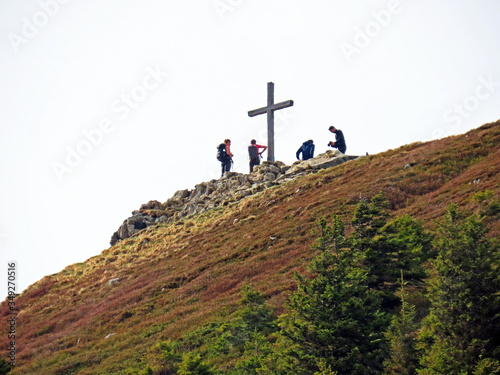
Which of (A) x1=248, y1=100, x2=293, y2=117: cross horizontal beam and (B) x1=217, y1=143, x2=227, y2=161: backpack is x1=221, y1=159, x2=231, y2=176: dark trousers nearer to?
(B) x1=217, y1=143, x2=227, y2=161: backpack

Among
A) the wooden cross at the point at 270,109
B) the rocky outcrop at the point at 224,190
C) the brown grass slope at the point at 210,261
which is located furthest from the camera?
the wooden cross at the point at 270,109

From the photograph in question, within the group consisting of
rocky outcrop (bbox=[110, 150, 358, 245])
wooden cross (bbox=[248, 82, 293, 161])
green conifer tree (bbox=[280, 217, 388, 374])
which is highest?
wooden cross (bbox=[248, 82, 293, 161])

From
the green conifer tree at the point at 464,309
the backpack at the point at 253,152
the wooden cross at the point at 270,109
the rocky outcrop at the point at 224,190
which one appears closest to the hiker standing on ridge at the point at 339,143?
the rocky outcrop at the point at 224,190

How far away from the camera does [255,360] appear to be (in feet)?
41.8

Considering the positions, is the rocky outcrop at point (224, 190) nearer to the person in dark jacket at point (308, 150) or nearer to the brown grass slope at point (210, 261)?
the person in dark jacket at point (308, 150)

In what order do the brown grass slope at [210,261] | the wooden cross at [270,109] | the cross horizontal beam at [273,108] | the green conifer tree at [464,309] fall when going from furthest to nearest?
1. the wooden cross at [270,109]
2. the cross horizontal beam at [273,108]
3. the brown grass slope at [210,261]
4. the green conifer tree at [464,309]

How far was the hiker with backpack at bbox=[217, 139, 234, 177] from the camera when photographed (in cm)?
4568

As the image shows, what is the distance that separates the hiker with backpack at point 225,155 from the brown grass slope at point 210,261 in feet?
24.6

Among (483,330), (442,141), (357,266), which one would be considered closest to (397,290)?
(357,266)

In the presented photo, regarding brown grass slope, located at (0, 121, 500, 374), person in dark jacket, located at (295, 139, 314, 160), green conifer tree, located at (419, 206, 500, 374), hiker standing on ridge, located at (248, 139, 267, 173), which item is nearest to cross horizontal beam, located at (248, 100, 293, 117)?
hiker standing on ridge, located at (248, 139, 267, 173)

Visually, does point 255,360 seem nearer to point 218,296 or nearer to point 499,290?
point 499,290

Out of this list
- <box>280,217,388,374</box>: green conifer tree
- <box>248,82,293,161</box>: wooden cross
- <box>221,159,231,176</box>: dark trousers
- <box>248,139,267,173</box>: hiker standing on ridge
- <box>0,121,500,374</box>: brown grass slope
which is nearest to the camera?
<box>280,217,388,374</box>: green conifer tree

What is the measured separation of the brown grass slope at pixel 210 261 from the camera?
20.6 m

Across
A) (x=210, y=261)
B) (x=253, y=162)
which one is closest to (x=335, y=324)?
(x=210, y=261)
